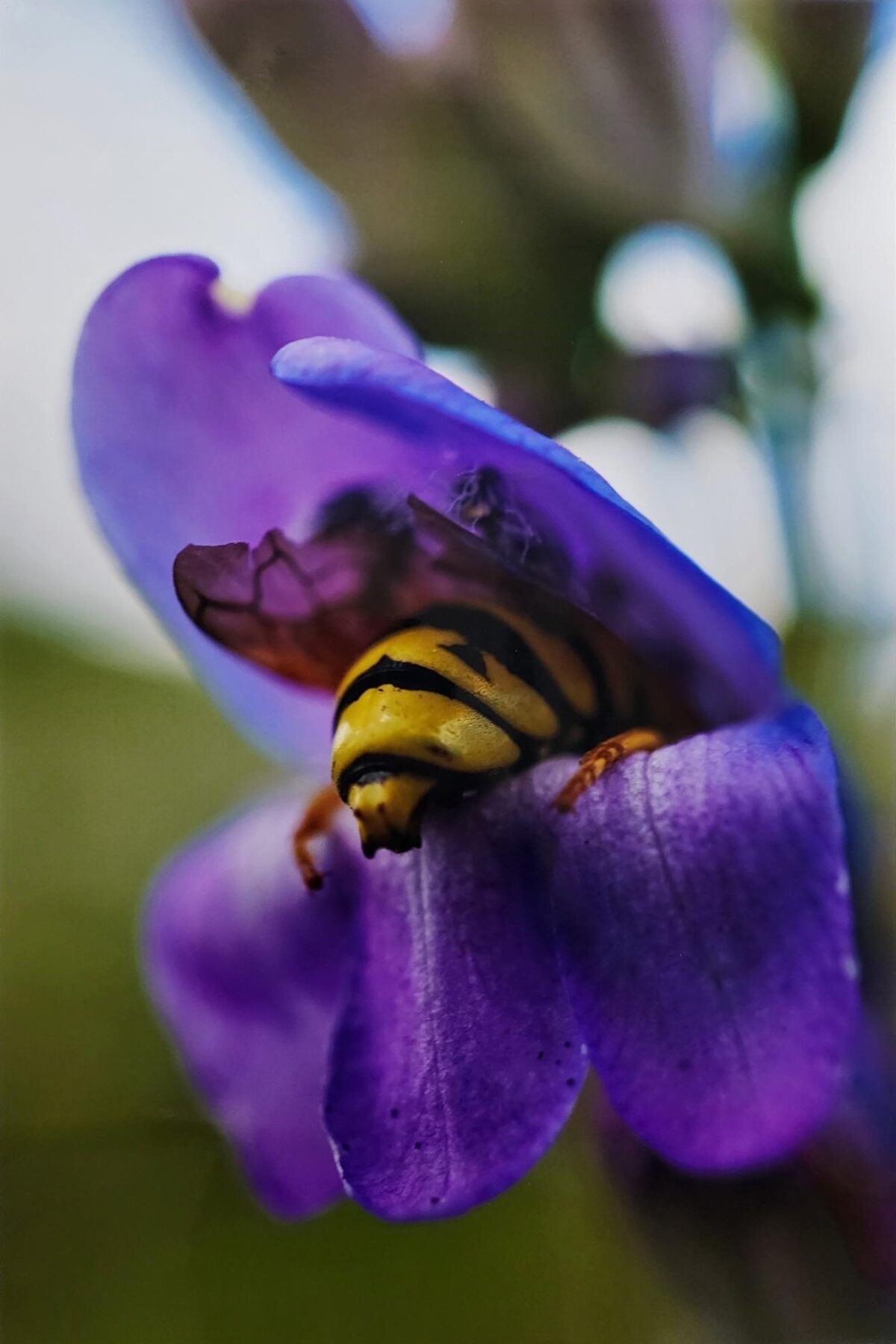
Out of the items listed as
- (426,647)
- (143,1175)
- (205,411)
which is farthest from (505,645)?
(143,1175)

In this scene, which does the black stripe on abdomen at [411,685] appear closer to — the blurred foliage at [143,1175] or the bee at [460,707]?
the bee at [460,707]

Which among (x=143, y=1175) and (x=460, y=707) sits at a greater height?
(x=460, y=707)

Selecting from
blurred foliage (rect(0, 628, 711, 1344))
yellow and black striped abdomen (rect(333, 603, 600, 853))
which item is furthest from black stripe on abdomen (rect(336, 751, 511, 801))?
blurred foliage (rect(0, 628, 711, 1344))

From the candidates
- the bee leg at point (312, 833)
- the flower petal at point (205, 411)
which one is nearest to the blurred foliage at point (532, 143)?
the flower petal at point (205, 411)

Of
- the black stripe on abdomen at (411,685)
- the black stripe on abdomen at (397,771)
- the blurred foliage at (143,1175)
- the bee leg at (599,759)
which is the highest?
the black stripe on abdomen at (411,685)

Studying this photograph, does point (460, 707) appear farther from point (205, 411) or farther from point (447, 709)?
point (205, 411)

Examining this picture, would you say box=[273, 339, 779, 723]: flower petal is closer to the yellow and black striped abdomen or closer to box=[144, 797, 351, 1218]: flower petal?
the yellow and black striped abdomen
